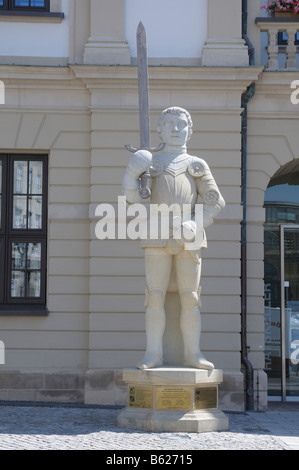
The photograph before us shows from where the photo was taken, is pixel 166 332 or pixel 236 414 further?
pixel 236 414

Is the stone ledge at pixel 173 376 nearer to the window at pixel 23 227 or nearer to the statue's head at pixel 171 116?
the statue's head at pixel 171 116

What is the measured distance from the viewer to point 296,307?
1345 cm

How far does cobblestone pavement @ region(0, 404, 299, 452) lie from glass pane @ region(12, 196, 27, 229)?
2857mm

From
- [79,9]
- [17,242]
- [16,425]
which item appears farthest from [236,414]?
[79,9]

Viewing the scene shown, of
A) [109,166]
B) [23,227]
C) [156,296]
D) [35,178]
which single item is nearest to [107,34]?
[109,166]

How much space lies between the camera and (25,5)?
12539 millimetres

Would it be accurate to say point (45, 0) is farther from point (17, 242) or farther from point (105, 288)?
point (105, 288)

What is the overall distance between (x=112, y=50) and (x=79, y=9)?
87 cm

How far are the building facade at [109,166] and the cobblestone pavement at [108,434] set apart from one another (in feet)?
4.08

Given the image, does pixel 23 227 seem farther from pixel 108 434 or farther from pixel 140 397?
pixel 108 434

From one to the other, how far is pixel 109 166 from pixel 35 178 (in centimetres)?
118

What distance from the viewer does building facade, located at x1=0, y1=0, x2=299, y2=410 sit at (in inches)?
465

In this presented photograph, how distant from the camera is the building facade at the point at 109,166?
38.8 ft

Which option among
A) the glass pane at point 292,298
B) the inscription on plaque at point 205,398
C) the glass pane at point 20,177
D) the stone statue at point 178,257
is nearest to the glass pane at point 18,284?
the glass pane at point 20,177
